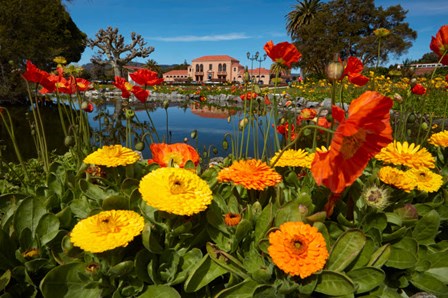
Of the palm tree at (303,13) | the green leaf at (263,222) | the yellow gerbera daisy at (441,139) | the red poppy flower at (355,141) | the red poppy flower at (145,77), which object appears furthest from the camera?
the palm tree at (303,13)

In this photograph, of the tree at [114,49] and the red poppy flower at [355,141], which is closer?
the red poppy flower at [355,141]

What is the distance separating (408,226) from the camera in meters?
0.97

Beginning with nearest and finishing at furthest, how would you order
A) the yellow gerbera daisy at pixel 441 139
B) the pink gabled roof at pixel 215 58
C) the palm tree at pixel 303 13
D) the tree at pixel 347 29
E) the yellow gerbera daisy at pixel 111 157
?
the yellow gerbera daisy at pixel 111 157, the yellow gerbera daisy at pixel 441 139, the tree at pixel 347 29, the palm tree at pixel 303 13, the pink gabled roof at pixel 215 58

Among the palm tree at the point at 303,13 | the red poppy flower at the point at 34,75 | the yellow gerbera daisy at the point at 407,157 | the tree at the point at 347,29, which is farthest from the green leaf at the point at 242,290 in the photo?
the palm tree at the point at 303,13

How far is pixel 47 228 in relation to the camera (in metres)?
0.86

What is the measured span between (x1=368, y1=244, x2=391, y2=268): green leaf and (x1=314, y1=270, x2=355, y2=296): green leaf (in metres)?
0.12

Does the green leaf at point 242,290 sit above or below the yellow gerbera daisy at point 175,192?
below

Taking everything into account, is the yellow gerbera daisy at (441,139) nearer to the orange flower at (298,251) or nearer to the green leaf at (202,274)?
the orange flower at (298,251)

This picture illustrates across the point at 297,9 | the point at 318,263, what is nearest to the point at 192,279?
the point at 318,263

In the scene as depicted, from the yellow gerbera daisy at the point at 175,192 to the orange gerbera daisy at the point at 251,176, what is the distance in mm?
111

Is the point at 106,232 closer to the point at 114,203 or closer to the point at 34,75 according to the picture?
the point at 114,203

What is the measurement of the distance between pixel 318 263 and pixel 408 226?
0.48m

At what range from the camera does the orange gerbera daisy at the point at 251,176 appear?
821 millimetres

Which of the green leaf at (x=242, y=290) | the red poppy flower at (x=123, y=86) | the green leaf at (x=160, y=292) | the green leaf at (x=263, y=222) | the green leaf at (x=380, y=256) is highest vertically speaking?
the red poppy flower at (x=123, y=86)
